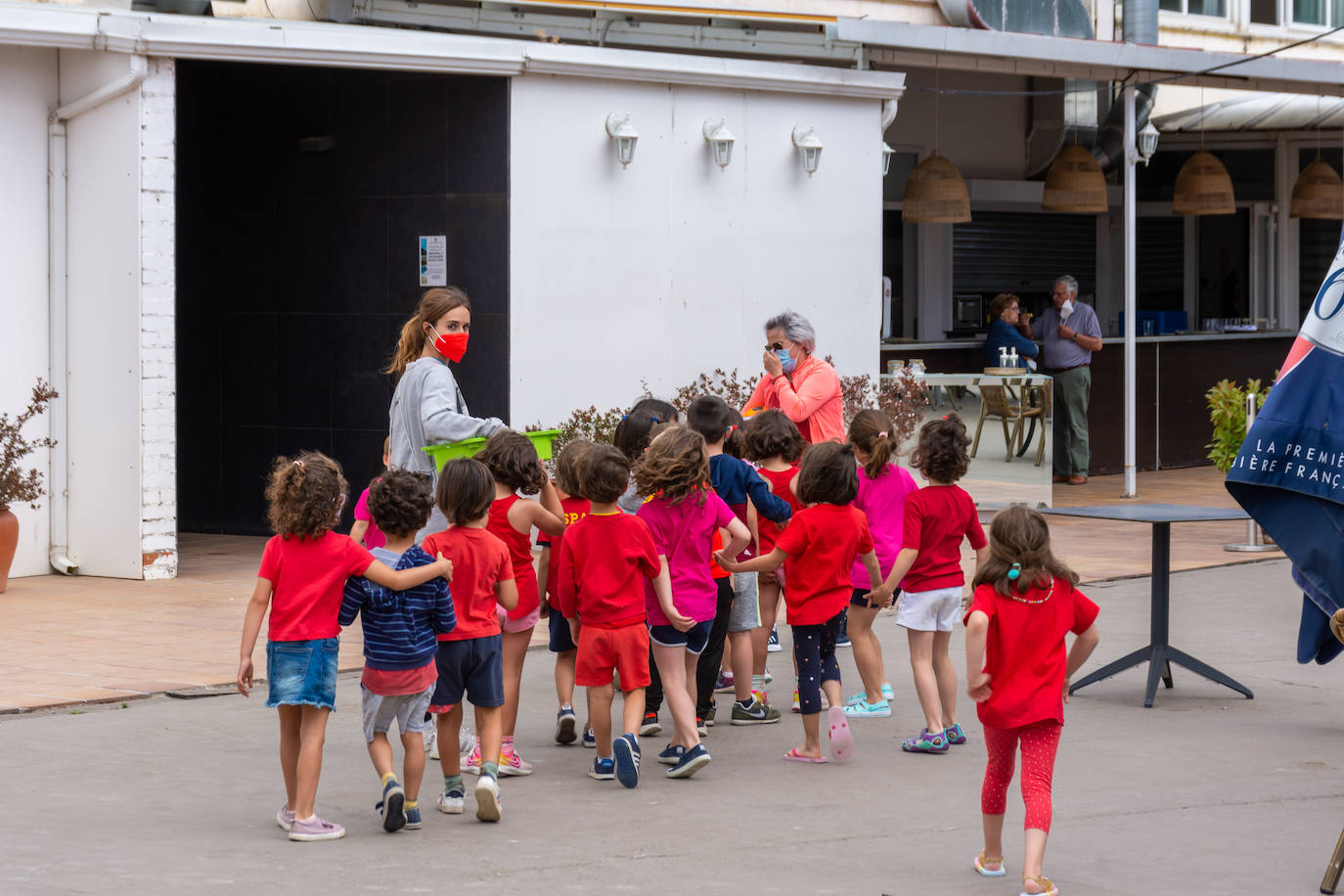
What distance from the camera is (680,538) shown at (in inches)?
280

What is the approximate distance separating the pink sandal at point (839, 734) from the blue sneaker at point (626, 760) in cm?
85

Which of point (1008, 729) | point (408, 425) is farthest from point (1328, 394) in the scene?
point (408, 425)

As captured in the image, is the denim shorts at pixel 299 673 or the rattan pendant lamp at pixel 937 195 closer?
the denim shorts at pixel 299 673

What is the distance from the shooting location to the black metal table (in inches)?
336

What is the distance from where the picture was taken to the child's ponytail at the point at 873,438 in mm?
7918

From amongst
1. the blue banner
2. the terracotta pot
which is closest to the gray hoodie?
the blue banner

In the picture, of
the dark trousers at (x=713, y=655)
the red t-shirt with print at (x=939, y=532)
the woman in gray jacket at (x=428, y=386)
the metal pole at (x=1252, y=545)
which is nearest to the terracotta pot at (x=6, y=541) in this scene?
the woman in gray jacket at (x=428, y=386)

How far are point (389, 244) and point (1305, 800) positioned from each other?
8860 millimetres

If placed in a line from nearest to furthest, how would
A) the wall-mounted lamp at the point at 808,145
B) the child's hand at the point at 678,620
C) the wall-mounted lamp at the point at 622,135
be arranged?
the child's hand at the point at 678,620, the wall-mounted lamp at the point at 622,135, the wall-mounted lamp at the point at 808,145

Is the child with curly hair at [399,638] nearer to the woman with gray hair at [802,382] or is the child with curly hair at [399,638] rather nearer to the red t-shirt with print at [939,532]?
the red t-shirt with print at [939,532]

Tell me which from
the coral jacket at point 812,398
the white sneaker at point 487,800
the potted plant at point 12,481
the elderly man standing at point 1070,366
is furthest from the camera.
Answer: the elderly man standing at point 1070,366

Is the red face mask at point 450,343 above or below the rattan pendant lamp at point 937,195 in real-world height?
below

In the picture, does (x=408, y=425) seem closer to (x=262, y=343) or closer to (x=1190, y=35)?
(x=262, y=343)

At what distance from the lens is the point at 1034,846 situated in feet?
17.4
